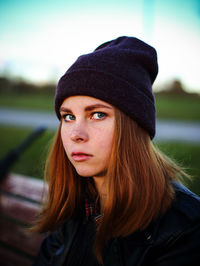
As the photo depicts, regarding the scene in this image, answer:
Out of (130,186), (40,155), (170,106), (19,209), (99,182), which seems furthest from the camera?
(170,106)

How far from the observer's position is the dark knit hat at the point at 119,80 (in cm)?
150

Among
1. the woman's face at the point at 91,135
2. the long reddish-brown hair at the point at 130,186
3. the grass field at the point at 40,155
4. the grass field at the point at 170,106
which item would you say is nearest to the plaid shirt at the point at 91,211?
the long reddish-brown hair at the point at 130,186

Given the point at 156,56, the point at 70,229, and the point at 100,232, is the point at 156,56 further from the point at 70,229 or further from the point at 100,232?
the point at 70,229

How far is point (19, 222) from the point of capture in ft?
7.49

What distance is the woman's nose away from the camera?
1.47 meters

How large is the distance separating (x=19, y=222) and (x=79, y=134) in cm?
137

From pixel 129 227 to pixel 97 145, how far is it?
55 cm

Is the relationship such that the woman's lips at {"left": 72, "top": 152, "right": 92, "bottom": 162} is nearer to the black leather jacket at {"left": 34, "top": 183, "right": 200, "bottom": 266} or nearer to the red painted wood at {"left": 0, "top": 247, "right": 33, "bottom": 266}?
the black leather jacket at {"left": 34, "top": 183, "right": 200, "bottom": 266}

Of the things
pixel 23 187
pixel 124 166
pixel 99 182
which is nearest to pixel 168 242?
pixel 124 166

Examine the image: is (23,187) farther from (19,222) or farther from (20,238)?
(20,238)

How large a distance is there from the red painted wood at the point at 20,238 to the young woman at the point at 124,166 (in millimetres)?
534

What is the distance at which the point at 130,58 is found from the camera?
161 cm

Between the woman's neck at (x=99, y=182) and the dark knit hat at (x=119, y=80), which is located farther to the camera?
the woman's neck at (x=99, y=182)

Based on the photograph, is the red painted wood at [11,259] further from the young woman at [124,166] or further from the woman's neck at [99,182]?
the woman's neck at [99,182]
